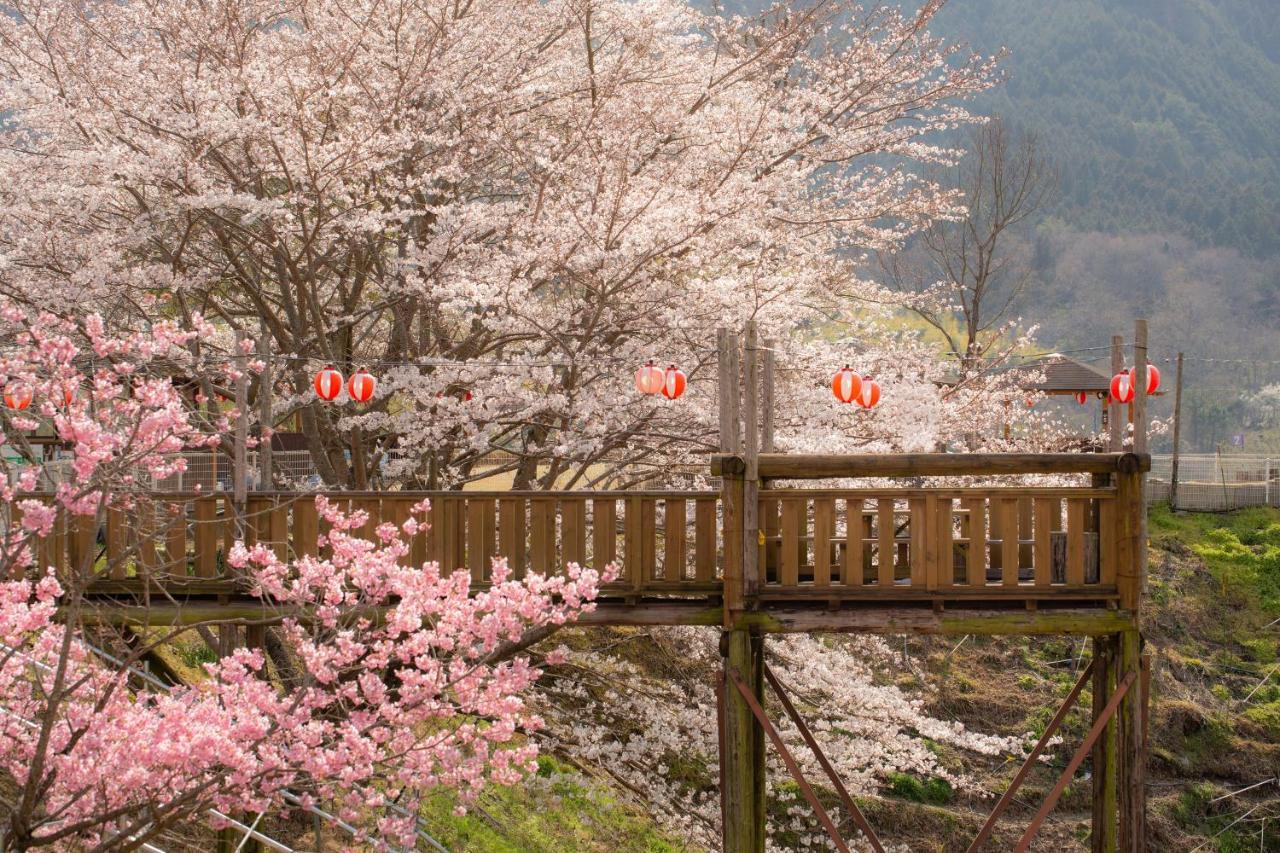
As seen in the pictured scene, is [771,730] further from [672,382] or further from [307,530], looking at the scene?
[307,530]

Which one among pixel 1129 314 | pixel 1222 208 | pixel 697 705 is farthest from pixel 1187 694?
pixel 1222 208

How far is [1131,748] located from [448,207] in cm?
669

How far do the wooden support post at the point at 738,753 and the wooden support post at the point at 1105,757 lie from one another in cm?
229

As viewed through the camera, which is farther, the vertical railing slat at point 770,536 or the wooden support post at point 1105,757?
the wooden support post at point 1105,757

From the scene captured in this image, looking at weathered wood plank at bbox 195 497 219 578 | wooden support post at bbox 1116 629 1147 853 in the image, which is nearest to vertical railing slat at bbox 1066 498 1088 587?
wooden support post at bbox 1116 629 1147 853

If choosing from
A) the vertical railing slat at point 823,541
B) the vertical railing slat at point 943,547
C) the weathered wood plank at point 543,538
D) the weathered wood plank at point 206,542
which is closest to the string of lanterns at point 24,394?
the weathered wood plank at point 206,542

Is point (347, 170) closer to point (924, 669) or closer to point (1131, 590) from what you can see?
point (1131, 590)

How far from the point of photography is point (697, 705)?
12.4 meters

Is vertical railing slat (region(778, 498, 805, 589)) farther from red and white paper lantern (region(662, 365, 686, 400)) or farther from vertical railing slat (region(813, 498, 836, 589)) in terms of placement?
red and white paper lantern (region(662, 365, 686, 400))

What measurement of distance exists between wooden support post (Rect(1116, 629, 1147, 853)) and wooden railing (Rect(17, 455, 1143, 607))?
35cm

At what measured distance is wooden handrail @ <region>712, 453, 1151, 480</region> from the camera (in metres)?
7.39

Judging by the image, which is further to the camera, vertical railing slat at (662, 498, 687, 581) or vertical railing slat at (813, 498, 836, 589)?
vertical railing slat at (662, 498, 687, 581)

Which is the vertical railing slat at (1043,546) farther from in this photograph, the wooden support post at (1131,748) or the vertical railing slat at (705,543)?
the vertical railing slat at (705,543)

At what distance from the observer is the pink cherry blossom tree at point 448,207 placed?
400 inches
